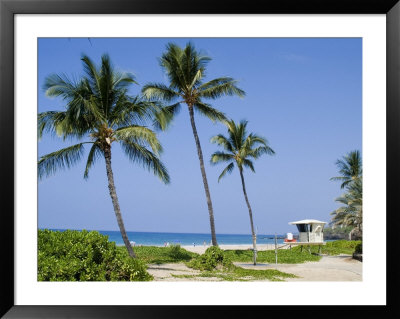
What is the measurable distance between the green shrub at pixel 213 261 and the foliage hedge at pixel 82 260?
4.98m

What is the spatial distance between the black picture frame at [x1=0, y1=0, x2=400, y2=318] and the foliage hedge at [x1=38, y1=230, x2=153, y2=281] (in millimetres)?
1266

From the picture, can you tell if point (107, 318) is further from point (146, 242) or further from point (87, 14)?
point (146, 242)

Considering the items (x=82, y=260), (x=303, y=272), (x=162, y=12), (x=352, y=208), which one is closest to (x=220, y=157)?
(x=303, y=272)

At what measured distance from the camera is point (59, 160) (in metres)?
8.88

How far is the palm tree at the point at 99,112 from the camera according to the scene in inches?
351

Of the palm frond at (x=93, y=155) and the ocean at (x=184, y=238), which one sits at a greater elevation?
the palm frond at (x=93, y=155)

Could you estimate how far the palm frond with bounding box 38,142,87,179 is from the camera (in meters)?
8.73

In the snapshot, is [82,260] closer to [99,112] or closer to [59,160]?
[59,160]

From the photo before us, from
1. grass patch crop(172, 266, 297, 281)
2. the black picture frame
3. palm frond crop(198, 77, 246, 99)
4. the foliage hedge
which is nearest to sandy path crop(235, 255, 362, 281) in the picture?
grass patch crop(172, 266, 297, 281)

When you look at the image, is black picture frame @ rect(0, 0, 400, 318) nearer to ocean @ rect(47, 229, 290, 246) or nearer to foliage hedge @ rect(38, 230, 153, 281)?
foliage hedge @ rect(38, 230, 153, 281)

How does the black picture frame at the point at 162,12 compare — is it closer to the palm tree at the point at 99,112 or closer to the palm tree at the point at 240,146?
the palm tree at the point at 99,112

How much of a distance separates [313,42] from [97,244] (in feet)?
109

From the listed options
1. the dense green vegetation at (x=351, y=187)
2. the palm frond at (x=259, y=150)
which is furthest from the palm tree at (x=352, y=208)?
the palm frond at (x=259, y=150)

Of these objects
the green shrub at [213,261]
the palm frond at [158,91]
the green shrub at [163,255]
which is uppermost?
the palm frond at [158,91]
